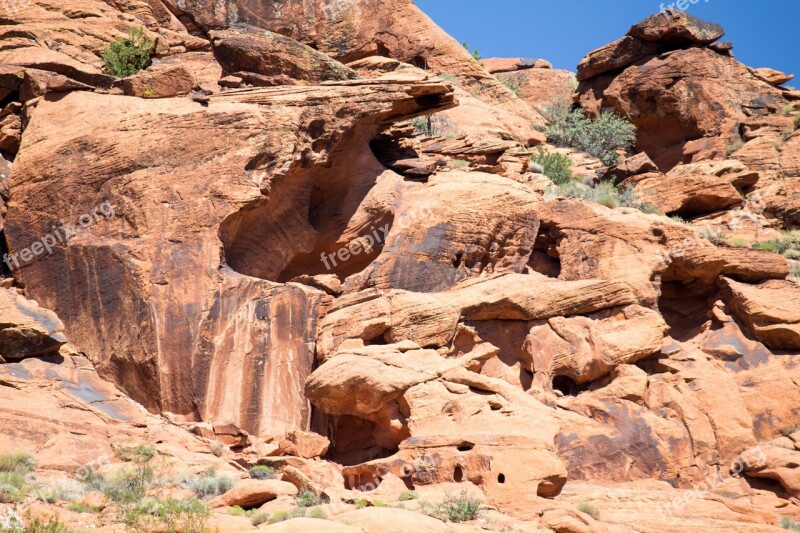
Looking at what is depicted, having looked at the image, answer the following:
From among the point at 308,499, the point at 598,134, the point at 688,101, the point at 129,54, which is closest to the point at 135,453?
the point at 308,499

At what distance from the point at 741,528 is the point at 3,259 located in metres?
14.4

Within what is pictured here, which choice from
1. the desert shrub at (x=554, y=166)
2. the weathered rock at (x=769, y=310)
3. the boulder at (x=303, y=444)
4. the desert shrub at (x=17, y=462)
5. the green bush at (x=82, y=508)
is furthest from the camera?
the desert shrub at (x=554, y=166)

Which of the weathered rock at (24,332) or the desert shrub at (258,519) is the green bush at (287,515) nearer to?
the desert shrub at (258,519)

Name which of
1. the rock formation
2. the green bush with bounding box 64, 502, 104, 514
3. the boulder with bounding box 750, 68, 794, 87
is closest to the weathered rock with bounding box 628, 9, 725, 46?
the boulder with bounding box 750, 68, 794, 87

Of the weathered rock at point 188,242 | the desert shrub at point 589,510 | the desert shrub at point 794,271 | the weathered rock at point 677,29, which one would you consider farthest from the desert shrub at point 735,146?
the desert shrub at point 589,510

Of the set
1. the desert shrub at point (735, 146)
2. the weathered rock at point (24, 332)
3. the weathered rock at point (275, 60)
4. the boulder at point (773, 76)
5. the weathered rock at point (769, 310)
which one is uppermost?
the boulder at point (773, 76)

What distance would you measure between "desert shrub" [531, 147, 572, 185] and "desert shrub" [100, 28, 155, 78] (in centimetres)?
1229

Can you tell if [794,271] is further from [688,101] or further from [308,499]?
[308,499]

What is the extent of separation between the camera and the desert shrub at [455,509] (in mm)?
12523

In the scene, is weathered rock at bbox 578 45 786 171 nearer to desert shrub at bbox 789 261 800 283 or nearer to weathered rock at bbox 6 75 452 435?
desert shrub at bbox 789 261 800 283

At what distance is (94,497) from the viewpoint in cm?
1156

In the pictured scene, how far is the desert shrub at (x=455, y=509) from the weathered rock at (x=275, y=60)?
12702 mm

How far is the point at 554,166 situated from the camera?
30.0 metres

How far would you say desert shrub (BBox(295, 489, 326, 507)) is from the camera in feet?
39.6
